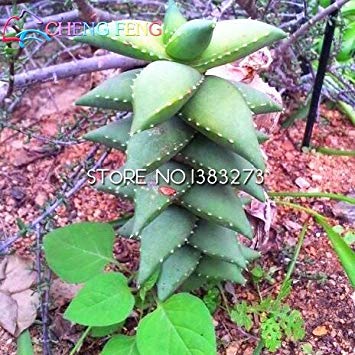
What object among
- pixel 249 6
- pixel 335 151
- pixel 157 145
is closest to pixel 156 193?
pixel 157 145

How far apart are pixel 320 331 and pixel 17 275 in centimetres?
61

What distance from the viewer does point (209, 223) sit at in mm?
1115

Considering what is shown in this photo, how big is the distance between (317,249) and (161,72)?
26.8 inches

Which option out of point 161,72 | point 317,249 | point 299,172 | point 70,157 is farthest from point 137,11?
point 161,72

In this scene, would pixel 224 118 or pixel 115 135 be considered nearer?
pixel 224 118

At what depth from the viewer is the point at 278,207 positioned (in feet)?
4.79

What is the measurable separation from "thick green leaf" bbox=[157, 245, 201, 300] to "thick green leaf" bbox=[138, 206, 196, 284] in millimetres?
58

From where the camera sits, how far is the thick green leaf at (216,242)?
3.59 feet

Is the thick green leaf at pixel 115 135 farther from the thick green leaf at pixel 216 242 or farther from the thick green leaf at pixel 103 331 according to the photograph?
the thick green leaf at pixel 103 331

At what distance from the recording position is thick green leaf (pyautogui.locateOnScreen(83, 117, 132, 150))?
1.03 meters

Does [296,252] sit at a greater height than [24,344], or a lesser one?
greater

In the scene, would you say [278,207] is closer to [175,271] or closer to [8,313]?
[175,271]

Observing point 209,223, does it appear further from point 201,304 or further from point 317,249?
point 317,249

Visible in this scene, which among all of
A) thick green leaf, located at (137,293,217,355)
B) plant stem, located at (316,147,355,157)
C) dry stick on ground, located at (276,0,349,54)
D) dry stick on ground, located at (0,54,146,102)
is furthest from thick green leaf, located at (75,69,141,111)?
plant stem, located at (316,147,355,157)
